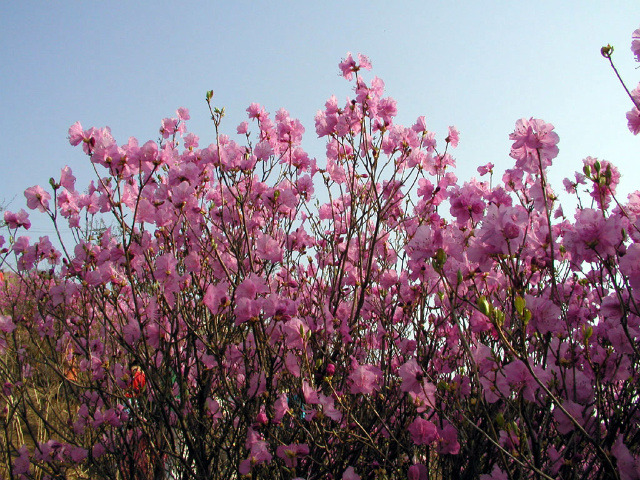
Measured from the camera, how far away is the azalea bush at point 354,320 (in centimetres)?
196

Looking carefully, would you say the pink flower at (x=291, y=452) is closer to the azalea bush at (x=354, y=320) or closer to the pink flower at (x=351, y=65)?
the azalea bush at (x=354, y=320)

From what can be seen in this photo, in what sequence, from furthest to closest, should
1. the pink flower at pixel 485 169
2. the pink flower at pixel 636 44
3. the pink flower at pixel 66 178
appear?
the pink flower at pixel 485 169, the pink flower at pixel 66 178, the pink flower at pixel 636 44

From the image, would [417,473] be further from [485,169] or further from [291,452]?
[485,169]

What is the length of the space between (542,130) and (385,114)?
151 centimetres

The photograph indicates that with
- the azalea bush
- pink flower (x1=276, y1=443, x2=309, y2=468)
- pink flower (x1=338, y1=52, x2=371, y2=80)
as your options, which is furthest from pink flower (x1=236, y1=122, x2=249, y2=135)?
pink flower (x1=276, y1=443, x2=309, y2=468)

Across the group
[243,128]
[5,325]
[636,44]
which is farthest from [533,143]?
[5,325]

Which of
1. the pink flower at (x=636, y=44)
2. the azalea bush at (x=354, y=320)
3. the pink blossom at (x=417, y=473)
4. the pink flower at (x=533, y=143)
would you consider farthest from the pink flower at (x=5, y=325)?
the pink flower at (x=636, y=44)

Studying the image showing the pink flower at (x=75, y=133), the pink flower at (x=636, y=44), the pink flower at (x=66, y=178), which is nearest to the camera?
the pink flower at (x=636, y=44)

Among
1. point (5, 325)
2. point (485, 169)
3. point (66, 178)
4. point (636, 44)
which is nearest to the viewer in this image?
point (636, 44)

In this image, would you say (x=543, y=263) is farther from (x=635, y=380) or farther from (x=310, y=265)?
(x=310, y=265)

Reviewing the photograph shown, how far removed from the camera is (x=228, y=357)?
284 centimetres

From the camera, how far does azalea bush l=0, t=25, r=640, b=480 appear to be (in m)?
1.96

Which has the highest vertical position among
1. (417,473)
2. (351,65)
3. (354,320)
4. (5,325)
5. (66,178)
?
(351,65)

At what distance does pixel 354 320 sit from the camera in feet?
9.70
